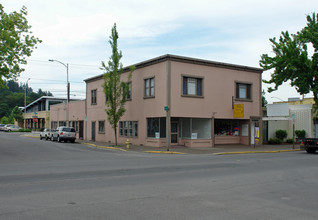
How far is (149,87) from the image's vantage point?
29.9 meters

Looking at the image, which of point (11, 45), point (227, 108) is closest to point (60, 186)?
point (11, 45)

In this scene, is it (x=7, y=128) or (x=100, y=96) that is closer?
(x=100, y=96)

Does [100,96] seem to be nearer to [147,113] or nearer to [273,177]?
Result: [147,113]

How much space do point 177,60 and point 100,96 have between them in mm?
13474

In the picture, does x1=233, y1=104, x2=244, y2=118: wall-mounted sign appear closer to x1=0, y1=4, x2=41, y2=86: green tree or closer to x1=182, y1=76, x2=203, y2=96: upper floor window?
x1=182, y1=76, x2=203, y2=96: upper floor window

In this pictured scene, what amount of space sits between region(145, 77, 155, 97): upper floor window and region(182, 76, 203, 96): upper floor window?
2676mm

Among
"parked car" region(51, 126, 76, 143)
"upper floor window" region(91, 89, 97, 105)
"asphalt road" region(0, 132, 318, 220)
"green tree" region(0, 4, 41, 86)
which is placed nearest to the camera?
"asphalt road" region(0, 132, 318, 220)

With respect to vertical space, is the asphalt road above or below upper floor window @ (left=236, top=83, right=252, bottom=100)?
below

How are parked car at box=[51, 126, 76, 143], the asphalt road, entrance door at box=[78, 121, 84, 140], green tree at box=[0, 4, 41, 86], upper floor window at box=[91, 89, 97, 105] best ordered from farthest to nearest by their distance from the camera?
entrance door at box=[78, 121, 84, 140]
upper floor window at box=[91, 89, 97, 105]
parked car at box=[51, 126, 76, 143]
green tree at box=[0, 4, 41, 86]
the asphalt road

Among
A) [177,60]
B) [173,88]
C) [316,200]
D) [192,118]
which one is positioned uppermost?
[177,60]

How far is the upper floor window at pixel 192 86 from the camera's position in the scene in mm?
28641

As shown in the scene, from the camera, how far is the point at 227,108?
102ft

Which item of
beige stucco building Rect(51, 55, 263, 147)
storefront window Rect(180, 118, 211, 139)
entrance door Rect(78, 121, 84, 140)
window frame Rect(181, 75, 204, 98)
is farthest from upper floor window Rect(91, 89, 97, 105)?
window frame Rect(181, 75, 204, 98)

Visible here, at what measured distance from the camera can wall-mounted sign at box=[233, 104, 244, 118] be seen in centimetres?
3046
